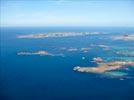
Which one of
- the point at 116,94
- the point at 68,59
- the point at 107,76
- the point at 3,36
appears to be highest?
the point at 3,36

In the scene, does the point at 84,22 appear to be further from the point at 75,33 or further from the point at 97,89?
the point at 97,89

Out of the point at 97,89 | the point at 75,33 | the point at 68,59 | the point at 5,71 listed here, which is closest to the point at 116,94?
the point at 97,89

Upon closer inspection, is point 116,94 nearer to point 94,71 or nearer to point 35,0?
point 94,71

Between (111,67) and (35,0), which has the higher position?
(35,0)

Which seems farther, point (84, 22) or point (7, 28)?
point (84, 22)

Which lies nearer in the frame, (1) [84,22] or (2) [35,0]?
(2) [35,0]

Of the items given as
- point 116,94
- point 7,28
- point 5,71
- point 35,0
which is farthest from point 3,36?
point 116,94
